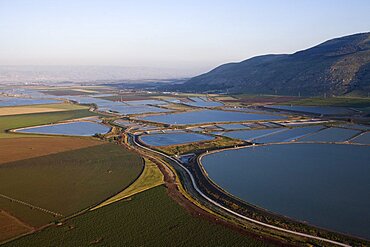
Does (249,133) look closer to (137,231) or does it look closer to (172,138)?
(172,138)

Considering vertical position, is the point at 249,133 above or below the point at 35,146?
above

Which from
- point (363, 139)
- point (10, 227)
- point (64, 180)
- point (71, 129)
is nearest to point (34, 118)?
point (71, 129)

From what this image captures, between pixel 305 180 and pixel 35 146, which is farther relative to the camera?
pixel 35 146

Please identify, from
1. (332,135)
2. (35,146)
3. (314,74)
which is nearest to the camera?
(35,146)

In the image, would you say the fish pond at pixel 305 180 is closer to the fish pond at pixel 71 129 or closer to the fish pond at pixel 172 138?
the fish pond at pixel 172 138

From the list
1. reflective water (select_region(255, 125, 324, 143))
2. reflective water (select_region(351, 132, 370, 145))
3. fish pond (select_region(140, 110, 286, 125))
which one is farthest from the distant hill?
reflective water (select_region(351, 132, 370, 145))

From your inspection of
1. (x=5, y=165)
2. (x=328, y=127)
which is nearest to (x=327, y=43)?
(x=328, y=127)

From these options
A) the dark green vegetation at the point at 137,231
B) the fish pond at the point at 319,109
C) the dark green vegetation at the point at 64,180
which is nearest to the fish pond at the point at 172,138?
the dark green vegetation at the point at 64,180
